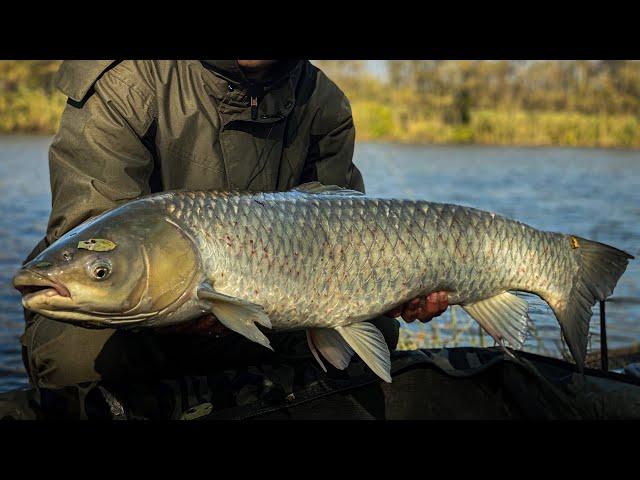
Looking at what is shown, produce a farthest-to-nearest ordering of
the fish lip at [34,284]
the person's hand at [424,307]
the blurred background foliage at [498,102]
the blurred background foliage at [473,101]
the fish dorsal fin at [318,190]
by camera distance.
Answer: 1. the blurred background foliage at [498,102]
2. the blurred background foliage at [473,101]
3. the person's hand at [424,307]
4. the fish dorsal fin at [318,190]
5. the fish lip at [34,284]

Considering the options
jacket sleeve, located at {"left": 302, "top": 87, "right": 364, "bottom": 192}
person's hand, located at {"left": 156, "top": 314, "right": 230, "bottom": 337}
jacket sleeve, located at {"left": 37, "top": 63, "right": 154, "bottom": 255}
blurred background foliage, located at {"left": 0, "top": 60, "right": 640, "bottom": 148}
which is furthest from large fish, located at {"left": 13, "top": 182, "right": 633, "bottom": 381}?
blurred background foliage, located at {"left": 0, "top": 60, "right": 640, "bottom": 148}

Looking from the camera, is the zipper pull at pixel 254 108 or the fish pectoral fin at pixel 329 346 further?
the zipper pull at pixel 254 108

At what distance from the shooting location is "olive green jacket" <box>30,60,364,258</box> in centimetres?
234

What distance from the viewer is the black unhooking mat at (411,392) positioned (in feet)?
7.11

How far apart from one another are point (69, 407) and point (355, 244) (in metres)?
0.82

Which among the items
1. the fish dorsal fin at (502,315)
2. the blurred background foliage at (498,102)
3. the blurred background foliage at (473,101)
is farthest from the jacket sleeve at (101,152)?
the blurred background foliage at (498,102)

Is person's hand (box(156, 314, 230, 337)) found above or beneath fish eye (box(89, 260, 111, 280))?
beneath

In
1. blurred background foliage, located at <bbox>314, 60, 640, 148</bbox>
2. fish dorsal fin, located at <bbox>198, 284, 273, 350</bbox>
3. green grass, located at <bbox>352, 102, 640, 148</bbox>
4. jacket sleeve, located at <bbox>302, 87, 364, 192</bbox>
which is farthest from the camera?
blurred background foliage, located at <bbox>314, 60, 640, 148</bbox>

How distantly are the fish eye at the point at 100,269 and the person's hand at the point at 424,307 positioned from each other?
2.69ft

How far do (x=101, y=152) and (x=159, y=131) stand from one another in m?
0.21

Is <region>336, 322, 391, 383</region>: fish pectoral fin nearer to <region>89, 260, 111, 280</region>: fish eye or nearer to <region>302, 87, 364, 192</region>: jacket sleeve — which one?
<region>89, 260, 111, 280</region>: fish eye

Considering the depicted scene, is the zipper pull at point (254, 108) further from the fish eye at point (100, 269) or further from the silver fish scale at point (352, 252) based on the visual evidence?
the fish eye at point (100, 269)

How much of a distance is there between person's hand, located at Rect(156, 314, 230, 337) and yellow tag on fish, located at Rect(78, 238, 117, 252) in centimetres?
27
